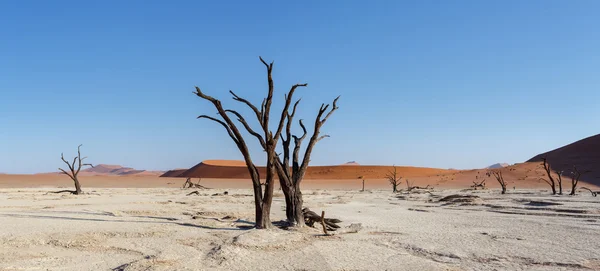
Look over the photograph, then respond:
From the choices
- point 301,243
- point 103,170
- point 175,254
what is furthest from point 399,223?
point 103,170

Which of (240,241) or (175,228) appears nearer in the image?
(240,241)

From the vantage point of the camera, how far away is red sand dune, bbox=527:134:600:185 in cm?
4047

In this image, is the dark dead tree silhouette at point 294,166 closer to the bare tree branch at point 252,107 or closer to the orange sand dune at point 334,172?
the bare tree branch at point 252,107

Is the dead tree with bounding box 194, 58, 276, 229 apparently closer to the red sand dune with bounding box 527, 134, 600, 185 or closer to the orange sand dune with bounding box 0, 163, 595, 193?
the orange sand dune with bounding box 0, 163, 595, 193

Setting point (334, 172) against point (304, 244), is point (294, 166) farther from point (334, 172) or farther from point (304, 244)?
point (334, 172)

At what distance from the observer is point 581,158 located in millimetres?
46938

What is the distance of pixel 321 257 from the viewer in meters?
6.66

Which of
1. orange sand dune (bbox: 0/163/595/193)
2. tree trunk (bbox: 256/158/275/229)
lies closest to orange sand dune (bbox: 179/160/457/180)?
orange sand dune (bbox: 0/163/595/193)

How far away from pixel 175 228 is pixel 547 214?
34.4 ft

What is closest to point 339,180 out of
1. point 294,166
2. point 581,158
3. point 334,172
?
point 334,172

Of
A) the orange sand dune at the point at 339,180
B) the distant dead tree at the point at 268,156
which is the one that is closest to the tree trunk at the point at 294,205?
the distant dead tree at the point at 268,156

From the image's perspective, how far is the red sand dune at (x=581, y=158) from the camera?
4047 cm

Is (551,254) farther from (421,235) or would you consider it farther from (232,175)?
(232,175)

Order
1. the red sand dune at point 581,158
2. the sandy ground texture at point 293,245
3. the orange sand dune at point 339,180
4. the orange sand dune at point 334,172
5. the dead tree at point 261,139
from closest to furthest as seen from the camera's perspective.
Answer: the sandy ground texture at point 293,245
the dead tree at point 261,139
the orange sand dune at point 339,180
the red sand dune at point 581,158
the orange sand dune at point 334,172
